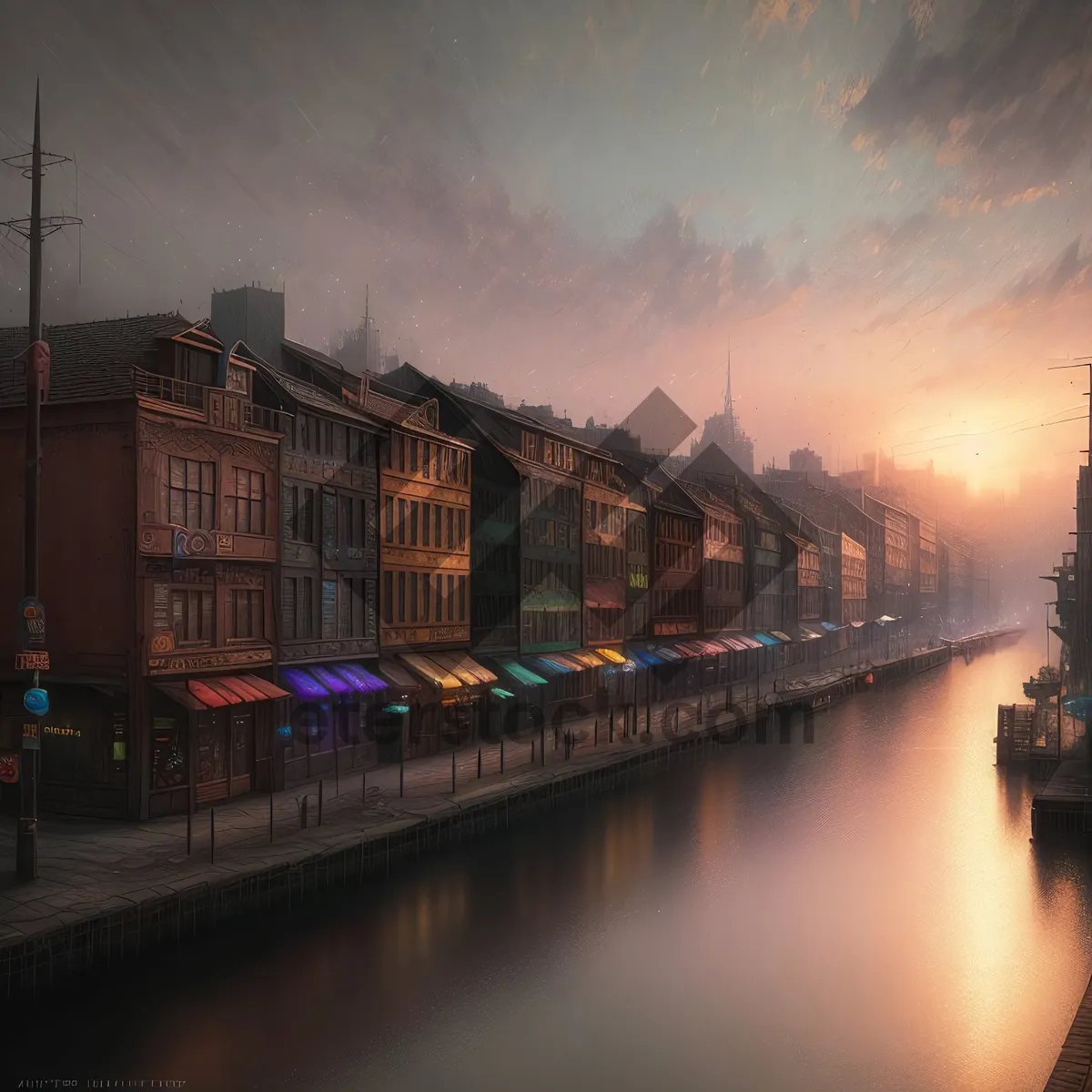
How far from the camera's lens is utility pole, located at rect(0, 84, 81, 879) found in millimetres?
22734

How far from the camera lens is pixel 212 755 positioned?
32.5 meters

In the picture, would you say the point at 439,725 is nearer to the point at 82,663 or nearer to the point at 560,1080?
the point at 82,663

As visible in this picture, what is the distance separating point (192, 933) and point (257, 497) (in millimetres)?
16405

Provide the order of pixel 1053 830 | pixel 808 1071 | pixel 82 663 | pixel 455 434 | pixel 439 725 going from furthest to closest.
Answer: pixel 455 434
pixel 439 725
pixel 1053 830
pixel 82 663
pixel 808 1071

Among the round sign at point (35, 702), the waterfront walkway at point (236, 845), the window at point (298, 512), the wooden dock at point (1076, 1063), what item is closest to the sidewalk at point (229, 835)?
the waterfront walkway at point (236, 845)

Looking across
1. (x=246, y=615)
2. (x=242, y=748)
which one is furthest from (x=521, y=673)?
(x=246, y=615)

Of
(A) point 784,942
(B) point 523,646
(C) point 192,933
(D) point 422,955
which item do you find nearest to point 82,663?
(C) point 192,933

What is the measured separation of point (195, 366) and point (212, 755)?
13204mm

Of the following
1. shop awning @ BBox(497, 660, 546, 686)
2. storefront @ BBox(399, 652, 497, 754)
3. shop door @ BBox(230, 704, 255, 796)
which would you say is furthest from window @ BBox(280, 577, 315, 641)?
shop awning @ BBox(497, 660, 546, 686)

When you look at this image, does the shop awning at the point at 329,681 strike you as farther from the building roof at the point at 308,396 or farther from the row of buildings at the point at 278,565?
the building roof at the point at 308,396

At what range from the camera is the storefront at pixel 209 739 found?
30500 mm

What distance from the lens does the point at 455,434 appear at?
5209 cm

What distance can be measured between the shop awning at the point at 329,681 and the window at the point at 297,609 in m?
1.35

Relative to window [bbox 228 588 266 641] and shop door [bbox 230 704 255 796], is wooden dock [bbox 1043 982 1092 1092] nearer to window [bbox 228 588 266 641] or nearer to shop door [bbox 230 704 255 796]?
shop door [bbox 230 704 255 796]
